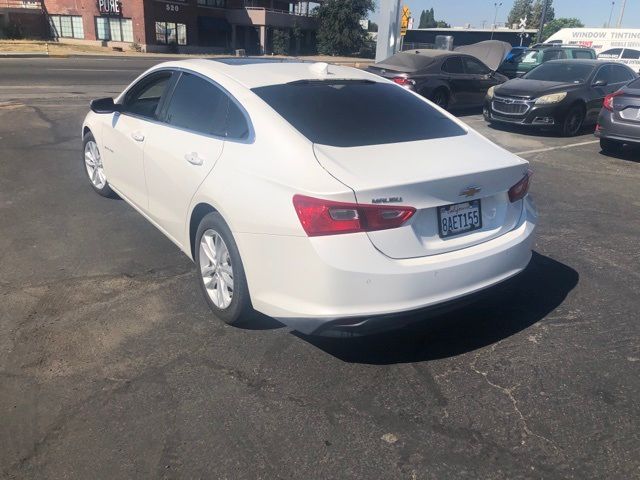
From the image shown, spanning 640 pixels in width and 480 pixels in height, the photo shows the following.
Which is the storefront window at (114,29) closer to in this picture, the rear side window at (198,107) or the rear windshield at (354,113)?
Answer: the rear side window at (198,107)

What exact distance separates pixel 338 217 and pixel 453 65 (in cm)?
1134

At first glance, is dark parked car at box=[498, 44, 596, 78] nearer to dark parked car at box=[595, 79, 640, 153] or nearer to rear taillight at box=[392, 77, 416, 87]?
rear taillight at box=[392, 77, 416, 87]

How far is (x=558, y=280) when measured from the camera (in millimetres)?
4348

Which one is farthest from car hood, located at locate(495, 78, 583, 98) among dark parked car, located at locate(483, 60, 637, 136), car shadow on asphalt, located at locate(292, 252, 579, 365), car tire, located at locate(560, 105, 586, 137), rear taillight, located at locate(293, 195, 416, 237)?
rear taillight, located at locate(293, 195, 416, 237)

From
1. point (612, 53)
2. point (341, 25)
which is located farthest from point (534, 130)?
point (341, 25)

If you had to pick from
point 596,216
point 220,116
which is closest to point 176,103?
point 220,116

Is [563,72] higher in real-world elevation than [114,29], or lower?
higher

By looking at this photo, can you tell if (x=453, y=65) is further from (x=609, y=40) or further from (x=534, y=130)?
(x=609, y=40)

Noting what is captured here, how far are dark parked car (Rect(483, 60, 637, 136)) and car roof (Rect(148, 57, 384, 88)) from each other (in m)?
7.37

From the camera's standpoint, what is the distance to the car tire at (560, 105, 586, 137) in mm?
10875

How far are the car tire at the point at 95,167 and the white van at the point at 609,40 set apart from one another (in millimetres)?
27058

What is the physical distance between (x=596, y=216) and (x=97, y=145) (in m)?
5.32

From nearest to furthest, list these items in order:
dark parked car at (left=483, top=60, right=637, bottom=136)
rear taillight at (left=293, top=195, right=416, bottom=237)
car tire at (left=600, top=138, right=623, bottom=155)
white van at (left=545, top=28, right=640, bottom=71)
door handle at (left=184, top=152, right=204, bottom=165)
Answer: rear taillight at (left=293, top=195, right=416, bottom=237) < door handle at (left=184, top=152, right=204, bottom=165) < car tire at (left=600, top=138, right=623, bottom=155) < dark parked car at (left=483, top=60, right=637, bottom=136) < white van at (left=545, top=28, right=640, bottom=71)

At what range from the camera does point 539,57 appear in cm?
1925
